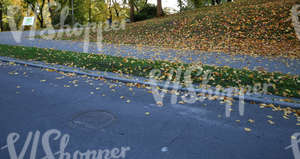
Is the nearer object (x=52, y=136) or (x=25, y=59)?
(x=52, y=136)

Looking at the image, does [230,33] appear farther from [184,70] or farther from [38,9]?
[38,9]

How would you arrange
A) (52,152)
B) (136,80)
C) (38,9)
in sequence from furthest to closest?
(38,9) < (136,80) < (52,152)

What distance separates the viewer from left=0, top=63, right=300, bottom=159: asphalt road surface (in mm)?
3416

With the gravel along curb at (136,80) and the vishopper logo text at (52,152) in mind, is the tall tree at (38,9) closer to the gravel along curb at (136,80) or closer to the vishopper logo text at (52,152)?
the gravel along curb at (136,80)

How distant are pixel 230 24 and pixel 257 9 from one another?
342cm

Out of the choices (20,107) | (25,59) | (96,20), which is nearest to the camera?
(20,107)

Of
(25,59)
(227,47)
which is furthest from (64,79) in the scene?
(227,47)

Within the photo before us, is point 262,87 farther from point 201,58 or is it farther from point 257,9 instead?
point 257,9

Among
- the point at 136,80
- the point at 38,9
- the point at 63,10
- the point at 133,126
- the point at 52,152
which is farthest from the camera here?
the point at 38,9

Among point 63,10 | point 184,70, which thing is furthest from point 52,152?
point 63,10

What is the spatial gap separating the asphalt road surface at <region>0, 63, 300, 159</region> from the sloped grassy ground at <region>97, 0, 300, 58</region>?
8.07 m

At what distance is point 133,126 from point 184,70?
14.2ft

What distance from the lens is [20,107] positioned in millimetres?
5020

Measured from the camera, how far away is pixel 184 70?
796 centimetres
